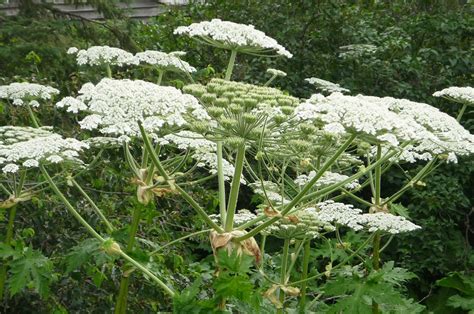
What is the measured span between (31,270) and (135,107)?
130cm

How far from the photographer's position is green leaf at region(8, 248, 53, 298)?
433cm

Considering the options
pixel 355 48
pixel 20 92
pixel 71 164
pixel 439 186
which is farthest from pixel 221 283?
pixel 355 48

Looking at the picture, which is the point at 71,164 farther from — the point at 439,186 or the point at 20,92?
the point at 439,186

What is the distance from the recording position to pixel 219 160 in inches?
162

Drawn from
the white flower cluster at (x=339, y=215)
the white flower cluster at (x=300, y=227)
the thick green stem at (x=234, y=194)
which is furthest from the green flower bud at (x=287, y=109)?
the white flower cluster at (x=339, y=215)

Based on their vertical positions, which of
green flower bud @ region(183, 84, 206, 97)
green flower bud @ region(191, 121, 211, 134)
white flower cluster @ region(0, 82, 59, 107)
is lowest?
white flower cluster @ region(0, 82, 59, 107)

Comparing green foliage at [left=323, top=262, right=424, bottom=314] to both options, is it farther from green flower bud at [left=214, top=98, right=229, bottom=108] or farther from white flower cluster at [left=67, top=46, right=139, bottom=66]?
white flower cluster at [left=67, top=46, right=139, bottom=66]

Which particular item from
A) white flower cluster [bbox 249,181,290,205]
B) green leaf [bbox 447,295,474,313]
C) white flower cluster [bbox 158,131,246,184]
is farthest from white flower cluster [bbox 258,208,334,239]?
green leaf [bbox 447,295,474,313]

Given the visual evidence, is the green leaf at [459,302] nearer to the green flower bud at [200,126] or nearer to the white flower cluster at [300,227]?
the white flower cluster at [300,227]

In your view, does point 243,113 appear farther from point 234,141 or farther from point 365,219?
point 365,219

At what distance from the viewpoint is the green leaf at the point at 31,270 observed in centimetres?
433

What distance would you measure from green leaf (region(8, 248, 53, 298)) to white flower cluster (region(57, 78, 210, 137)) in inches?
42.7

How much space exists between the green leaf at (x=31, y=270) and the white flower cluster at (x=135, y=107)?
42.7 inches

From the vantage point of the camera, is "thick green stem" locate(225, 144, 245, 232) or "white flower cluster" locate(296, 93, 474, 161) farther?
"thick green stem" locate(225, 144, 245, 232)
